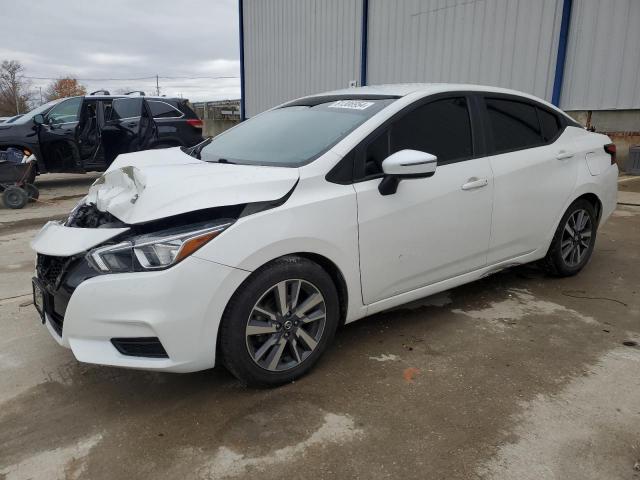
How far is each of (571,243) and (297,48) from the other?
1186 centimetres

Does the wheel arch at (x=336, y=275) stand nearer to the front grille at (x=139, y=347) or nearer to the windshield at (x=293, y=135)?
the windshield at (x=293, y=135)

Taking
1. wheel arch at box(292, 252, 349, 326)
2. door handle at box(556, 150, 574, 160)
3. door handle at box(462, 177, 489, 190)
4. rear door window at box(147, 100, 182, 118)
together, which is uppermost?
rear door window at box(147, 100, 182, 118)

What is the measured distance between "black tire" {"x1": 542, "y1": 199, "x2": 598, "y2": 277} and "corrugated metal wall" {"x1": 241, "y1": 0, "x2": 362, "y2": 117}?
30.4ft

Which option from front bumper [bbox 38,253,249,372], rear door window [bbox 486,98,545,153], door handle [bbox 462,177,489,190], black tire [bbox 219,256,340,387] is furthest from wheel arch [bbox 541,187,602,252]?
front bumper [bbox 38,253,249,372]

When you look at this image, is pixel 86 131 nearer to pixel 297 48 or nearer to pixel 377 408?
pixel 297 48

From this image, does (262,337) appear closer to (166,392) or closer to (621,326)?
(166,392)

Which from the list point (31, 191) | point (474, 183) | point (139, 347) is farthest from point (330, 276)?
point (31, 191)

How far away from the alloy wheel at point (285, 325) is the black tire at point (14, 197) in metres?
7.03

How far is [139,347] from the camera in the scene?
7.86 ft

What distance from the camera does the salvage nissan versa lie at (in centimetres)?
235

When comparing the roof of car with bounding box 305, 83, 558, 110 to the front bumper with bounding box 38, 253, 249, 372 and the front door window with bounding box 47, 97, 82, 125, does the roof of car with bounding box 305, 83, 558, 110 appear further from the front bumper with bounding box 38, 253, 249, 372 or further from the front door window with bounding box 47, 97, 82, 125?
the front door window with bounding box 47, 97, 82, 125

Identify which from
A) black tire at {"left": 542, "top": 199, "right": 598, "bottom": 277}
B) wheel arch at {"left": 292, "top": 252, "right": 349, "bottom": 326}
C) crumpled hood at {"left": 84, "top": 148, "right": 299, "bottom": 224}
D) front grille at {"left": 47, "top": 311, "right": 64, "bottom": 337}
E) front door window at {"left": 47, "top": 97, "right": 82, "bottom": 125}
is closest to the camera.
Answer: crumpled hood at {"left": 84, "top": 148, "right": 299, "bottom": 224}

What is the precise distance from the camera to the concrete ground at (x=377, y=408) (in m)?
2.15

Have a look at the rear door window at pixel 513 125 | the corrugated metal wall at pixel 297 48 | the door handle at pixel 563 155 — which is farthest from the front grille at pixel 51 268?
the corrugated metal wall at pixel 297 48
